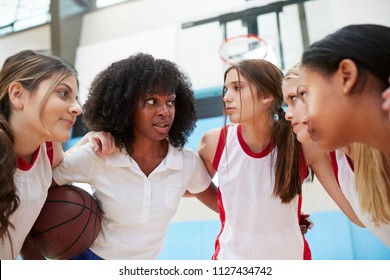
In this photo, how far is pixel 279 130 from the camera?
1020 millimetres

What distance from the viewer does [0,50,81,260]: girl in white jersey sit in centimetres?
87

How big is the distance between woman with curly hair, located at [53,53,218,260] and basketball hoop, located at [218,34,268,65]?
3.38 feet

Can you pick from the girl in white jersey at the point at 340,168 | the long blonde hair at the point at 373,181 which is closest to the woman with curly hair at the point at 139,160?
the girl in white jersey at the point at 340,168

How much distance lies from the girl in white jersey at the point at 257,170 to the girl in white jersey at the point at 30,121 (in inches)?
16.3

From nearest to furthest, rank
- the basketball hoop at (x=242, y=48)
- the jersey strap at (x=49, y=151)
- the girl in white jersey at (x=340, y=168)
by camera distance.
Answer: the girl in white jersey at (x=340, y=168) < the jersey strap at (x=49, y=151) < the basketball hoop at (x=242, y=48)

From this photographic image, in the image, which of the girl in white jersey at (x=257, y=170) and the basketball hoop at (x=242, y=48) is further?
the basketball hoop at (x=242, y=48)

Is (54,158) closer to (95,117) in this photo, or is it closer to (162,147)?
(95,117)

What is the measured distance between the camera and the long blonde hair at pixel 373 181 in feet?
2.41

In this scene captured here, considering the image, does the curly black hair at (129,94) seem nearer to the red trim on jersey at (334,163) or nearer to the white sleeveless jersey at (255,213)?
the white sleeveless jersey at (255,213)

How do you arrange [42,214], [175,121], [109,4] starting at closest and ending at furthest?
[42,214]
[175,121]
[109,4]

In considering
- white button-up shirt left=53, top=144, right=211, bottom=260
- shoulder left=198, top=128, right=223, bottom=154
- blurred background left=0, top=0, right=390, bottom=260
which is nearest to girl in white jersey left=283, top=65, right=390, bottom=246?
shoulder left=198, top=128, right=223, bottom=154

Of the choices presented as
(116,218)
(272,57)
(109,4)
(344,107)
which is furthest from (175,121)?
(109,4)
